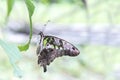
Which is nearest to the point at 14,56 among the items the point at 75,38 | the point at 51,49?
the point at 51,49

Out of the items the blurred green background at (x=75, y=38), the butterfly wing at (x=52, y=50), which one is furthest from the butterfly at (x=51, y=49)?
the blurred green background at (x=75, y=38)

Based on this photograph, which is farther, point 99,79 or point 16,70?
point 99,79

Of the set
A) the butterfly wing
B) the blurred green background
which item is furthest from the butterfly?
the blurred green background

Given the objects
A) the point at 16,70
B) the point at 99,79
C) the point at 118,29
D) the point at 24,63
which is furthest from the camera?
the point at 99,79

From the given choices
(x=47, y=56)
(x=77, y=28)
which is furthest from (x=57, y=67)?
(x=47, y=56)

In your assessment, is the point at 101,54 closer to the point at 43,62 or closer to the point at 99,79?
the point at 99,79

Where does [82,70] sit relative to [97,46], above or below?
below

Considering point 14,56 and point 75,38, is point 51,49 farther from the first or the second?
point 75,38

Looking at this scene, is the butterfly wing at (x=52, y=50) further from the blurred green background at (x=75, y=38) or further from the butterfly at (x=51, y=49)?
the blurred green background at (x=75, y=38)
